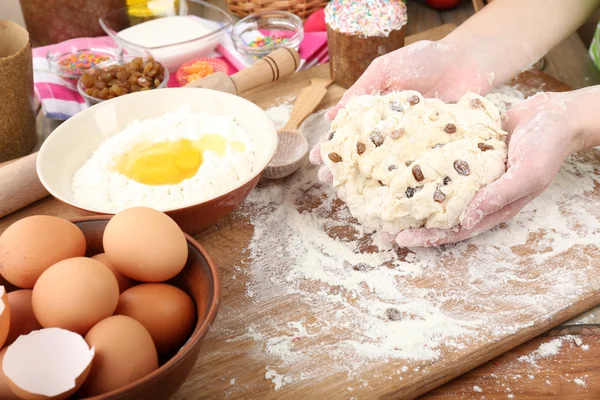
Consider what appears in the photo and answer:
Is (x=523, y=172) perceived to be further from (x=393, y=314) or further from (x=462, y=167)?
(x=393, y=314)

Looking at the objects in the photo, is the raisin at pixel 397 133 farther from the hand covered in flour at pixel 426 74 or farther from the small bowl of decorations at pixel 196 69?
the small bowl of decorations at pixel 196 69

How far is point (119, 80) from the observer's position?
2.21 metres

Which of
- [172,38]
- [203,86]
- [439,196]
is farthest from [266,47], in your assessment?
[439,196]

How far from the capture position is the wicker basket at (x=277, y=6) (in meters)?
2.91

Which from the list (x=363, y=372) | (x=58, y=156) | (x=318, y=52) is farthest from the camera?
(x=318, y=52)

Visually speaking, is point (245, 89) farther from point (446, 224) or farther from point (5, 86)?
point (446, 224)

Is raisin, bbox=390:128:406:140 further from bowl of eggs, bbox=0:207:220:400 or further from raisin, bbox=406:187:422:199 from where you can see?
bowl of eggs, bbox=0:207:220:400

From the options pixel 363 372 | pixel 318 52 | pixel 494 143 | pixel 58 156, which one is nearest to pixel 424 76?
pixel 494 143

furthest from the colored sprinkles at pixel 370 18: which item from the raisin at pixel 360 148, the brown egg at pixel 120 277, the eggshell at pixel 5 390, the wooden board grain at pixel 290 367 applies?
the eggshell at pixel 5 390

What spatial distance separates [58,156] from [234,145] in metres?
0.52

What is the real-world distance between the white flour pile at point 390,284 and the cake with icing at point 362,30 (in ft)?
2.23

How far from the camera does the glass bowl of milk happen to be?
2.52 meters

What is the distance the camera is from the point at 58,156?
5.67 feet

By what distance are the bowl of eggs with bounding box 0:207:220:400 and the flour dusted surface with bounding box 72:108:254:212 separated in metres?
0.36
